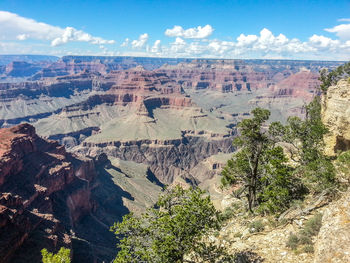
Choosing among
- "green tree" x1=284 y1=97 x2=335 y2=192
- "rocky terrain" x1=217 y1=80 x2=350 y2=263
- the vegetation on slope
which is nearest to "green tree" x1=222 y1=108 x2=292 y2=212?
the vegetation on slope

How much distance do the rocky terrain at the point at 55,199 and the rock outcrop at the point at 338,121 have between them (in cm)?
4934

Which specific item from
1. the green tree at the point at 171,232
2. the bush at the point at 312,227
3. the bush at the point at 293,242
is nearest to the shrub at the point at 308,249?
the bush at the point at 293,242

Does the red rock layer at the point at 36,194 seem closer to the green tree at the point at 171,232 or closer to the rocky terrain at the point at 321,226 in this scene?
the green tree at the point at 171,232

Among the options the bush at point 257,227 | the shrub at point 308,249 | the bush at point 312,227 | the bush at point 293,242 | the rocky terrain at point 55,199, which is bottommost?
the rocky terrain at point 55,199

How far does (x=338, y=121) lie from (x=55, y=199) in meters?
72.2

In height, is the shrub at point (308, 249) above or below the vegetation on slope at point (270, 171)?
below

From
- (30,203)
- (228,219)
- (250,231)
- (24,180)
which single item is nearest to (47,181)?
(24,180)

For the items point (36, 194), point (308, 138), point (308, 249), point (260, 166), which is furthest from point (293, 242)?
point (36, 194)

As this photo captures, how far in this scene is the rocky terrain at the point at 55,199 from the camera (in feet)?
154

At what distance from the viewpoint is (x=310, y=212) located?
22.7 m

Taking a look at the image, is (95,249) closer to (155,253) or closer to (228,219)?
(228,219)

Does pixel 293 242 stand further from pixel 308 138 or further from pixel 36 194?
pixel 36 194

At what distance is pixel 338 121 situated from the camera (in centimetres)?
3284

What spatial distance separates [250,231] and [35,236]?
139ft
